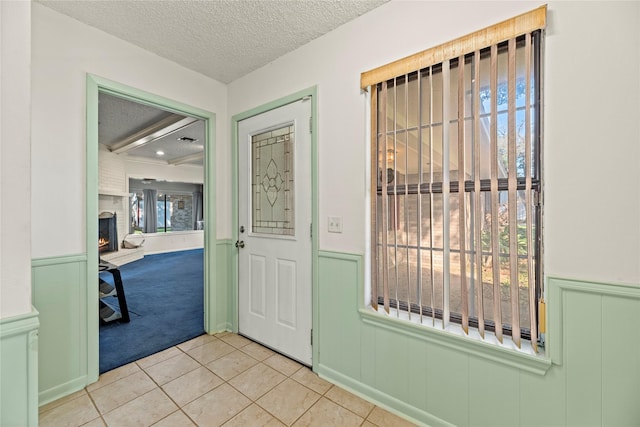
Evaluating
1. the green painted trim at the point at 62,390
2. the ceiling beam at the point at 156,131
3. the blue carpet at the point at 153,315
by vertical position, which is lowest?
the blue carpet at the point at 153,315

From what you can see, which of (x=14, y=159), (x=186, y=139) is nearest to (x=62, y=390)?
(x=14, y=159)

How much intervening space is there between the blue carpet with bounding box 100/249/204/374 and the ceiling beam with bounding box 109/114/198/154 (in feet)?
7.44

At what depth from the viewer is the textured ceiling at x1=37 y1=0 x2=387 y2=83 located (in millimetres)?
1776

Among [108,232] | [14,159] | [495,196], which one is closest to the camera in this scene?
[14,159]

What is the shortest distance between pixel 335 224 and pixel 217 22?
5.32ft

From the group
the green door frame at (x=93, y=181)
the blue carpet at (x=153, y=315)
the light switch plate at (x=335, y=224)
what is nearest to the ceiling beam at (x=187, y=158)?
the blue carpet at (x=153, y=315)

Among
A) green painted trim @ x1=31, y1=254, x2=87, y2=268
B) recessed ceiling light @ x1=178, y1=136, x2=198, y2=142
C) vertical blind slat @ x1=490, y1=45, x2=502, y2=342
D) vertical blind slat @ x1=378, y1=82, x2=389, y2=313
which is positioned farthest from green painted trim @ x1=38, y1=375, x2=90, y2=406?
recessed ceiling light @ x1=178, y1=136, x2=198, y2=142

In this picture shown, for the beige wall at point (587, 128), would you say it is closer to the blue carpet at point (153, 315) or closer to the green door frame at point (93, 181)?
the green door frame at point (93, 181)

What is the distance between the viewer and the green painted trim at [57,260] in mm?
1748

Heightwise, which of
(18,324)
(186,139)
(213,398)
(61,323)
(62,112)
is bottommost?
(213,398)

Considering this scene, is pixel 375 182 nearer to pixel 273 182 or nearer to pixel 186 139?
pixel 273 182

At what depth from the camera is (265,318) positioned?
8.20 ft

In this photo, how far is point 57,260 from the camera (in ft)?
5.99

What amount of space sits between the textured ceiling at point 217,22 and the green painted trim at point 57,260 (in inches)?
63.9
